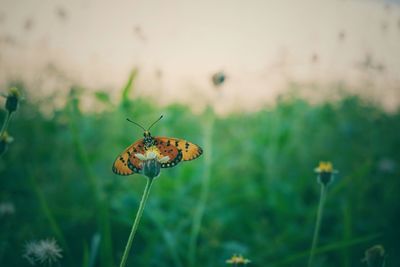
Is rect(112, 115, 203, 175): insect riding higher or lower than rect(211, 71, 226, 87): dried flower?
lower

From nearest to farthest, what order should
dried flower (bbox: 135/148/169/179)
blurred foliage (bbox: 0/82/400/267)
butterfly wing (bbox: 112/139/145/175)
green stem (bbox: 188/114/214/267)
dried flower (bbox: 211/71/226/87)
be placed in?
dried flower (bbox: 135/148/169/179) → butterfly wing (bbox: 112/139/145/175) → green stem (bbox: 188/114/214/267) → blurred foliage (bbox: 0/82/400/267) → dried flower (bbox: 211/71/226/87)

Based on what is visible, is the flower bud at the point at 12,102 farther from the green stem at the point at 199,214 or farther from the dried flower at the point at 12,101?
the green stem at the point at 199,214

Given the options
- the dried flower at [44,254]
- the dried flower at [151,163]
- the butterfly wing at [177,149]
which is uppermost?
the butterfly wing at [177,149]

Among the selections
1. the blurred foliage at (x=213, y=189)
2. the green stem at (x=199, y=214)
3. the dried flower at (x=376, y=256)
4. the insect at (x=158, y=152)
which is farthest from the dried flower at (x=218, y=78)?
the dried flower at (x=376, y=256)

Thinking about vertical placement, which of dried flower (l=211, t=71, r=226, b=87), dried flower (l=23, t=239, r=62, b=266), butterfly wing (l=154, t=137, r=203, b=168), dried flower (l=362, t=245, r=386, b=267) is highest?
dried flower (l=211, t=71, r=226, b=87)

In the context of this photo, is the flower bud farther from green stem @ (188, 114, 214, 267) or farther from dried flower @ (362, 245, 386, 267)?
dried flower @ (362, 245, 386, 267)

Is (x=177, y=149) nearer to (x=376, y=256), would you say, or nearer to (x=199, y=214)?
(x=376, y=256)

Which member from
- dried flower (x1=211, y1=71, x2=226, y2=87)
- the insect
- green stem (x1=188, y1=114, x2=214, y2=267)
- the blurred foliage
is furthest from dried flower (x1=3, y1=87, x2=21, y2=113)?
dried flower (x1=211, y1=71, x2=226, y2=87)

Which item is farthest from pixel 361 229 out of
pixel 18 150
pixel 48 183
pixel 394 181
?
pixel 18 150
